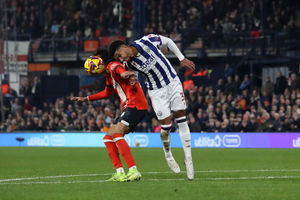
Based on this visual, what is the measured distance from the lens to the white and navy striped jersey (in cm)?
1025

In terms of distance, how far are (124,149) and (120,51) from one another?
4.74 feet

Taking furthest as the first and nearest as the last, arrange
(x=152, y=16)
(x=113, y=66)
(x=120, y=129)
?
(x=152, y=16) < (x=113, y=66) < (x=120, y=129)

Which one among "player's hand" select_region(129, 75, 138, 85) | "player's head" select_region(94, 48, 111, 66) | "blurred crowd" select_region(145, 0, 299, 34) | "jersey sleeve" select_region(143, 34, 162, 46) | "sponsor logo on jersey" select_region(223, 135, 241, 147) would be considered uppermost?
"jersey sleeve" select_region(143, 34, 162, 46)

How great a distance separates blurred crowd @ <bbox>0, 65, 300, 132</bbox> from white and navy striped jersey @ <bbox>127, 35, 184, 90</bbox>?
15235 mm

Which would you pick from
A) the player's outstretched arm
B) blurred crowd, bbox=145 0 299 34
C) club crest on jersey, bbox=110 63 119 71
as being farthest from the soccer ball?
blurred crowd, bbox=145 0 299 34

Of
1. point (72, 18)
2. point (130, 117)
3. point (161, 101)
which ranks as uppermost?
point (161, 101)

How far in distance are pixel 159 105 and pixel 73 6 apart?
1239 inches

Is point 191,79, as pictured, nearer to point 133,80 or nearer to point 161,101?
point 161,101

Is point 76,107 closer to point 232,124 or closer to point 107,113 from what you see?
point 107,113

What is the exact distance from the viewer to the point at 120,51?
10.1m

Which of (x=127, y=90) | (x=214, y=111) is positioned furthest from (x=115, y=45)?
(x=214, y=111)

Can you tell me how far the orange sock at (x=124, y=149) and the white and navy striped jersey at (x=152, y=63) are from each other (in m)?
0.93

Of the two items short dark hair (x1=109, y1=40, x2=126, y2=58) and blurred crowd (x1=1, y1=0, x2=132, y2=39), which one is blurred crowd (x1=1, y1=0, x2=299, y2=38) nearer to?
blurred crowd (x1=1, y1=0, x2=132, y2=39)

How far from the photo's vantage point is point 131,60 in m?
10.3
